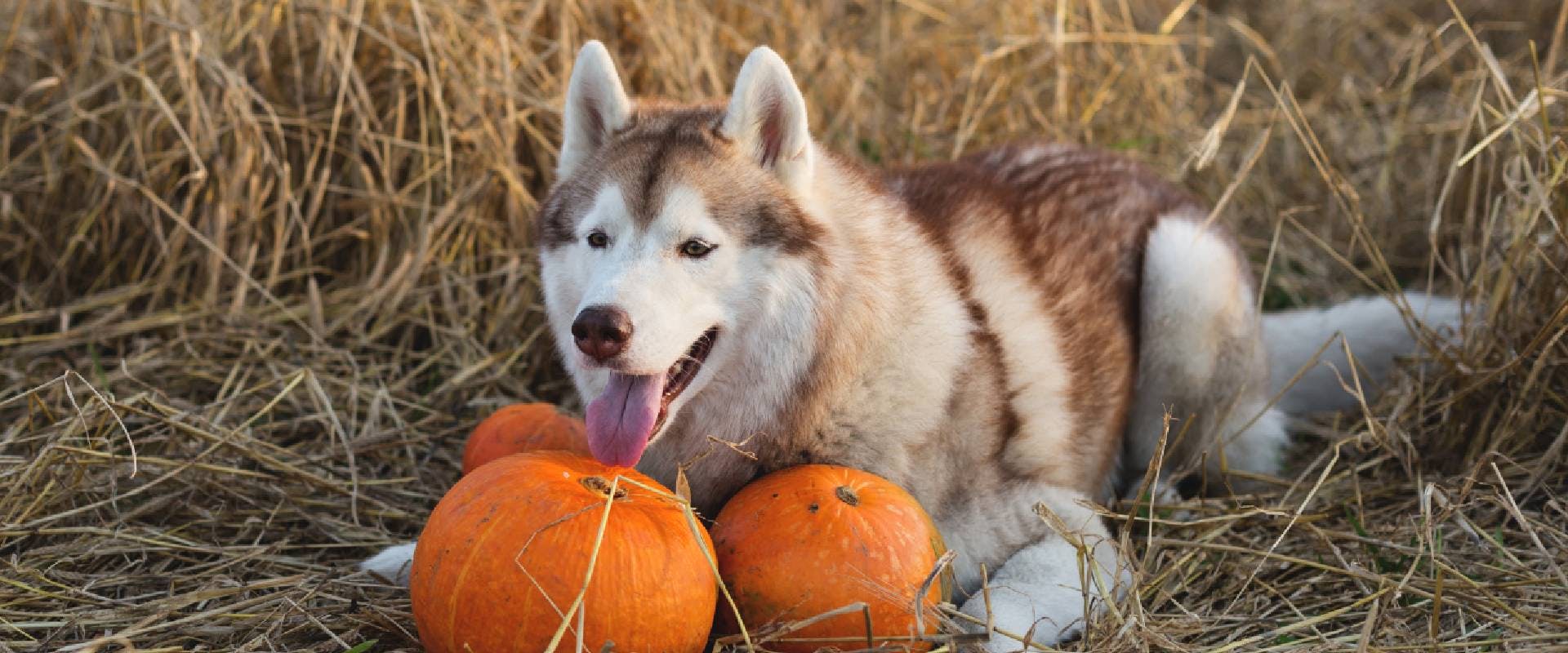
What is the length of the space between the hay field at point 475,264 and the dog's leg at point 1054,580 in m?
0.12

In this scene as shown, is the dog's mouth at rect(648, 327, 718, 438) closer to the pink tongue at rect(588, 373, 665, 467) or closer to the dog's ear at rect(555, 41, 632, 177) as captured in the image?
the pink tongue at rect(588, 373, 665, 467)

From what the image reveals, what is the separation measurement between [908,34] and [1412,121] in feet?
9.02

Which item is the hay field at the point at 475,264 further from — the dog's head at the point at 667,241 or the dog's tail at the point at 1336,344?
the dog's head at the point at 667,241

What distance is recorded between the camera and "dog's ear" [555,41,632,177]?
3393mm

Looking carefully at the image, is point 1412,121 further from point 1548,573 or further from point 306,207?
point 306,207

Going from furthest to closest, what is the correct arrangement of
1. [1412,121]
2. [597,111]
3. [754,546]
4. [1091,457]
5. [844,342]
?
[1412,121], [1091,457], [597,111], [844,342], [754,546]

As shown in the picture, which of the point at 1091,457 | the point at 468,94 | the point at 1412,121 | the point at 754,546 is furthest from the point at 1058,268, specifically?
the point at 1412,121

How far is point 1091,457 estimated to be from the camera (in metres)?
4.04

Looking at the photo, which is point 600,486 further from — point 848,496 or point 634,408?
point 848,496

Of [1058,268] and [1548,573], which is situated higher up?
[1058,268]

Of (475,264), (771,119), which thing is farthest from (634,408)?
(475,264)

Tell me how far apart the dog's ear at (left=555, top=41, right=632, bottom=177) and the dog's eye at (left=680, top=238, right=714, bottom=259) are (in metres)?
0.53

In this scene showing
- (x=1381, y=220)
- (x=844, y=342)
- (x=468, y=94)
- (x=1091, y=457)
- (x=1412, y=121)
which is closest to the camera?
(x=844, y=342)

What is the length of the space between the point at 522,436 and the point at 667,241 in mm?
858
